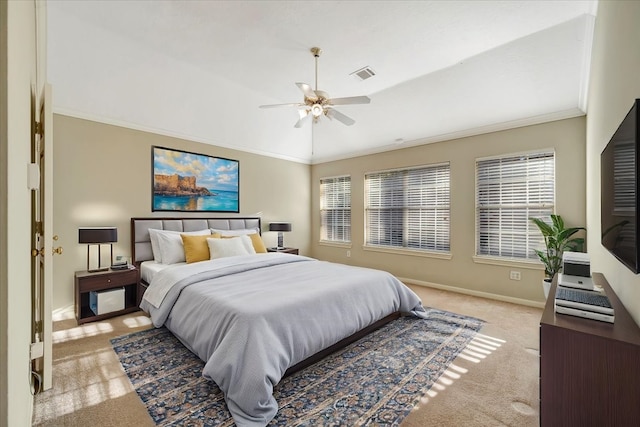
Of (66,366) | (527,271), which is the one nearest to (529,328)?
(527,271)

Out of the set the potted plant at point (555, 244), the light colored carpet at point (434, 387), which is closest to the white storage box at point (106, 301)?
the light colored carpet at point (434, 387)

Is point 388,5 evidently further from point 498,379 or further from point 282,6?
point 498,379

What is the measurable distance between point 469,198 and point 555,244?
1.27 meters

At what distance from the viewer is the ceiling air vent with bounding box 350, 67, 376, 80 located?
3583 mm

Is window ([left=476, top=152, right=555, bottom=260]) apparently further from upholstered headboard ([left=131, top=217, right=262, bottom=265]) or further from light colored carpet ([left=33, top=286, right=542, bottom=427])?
upholstered headboard ([left=131, top=217, right=262, bottom=265])

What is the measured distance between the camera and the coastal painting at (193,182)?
4242mm

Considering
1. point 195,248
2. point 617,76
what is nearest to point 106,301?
point 195,248

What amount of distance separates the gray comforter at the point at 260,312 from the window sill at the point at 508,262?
1.51m

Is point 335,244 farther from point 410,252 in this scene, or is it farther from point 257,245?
point 257,245

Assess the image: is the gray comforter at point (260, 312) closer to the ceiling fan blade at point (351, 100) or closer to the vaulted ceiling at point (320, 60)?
the ceiling fan blade at point (351, 100)

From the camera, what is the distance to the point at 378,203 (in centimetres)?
565

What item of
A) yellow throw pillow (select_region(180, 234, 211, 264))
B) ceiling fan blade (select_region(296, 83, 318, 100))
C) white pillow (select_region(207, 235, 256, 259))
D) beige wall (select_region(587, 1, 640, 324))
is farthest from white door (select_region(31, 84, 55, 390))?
beige wall (select_region(587, 1, 640, 324))

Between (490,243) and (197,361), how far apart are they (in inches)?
162

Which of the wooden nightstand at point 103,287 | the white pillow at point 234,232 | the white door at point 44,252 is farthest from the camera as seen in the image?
the white pillow at point 234,232
